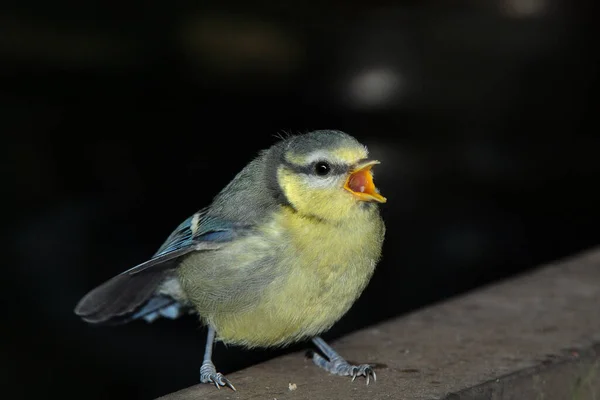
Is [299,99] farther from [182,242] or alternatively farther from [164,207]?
[182,242]

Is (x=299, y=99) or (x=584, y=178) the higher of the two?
(x=299, y=99)

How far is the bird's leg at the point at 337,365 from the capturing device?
3.37 m

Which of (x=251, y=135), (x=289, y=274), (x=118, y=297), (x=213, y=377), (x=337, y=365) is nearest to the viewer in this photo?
(x=289, y=274)

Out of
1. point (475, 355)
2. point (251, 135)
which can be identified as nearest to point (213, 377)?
point (475, 355)

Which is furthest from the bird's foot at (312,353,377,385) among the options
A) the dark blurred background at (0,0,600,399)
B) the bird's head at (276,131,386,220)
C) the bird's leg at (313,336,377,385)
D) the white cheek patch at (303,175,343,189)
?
the dark blurred background at (0,0,600,399)

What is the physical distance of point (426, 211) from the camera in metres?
5.95

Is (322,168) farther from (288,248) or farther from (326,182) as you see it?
(288,248)

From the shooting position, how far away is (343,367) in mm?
3422

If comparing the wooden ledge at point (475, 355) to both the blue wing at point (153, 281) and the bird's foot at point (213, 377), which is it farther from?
the blue wing at point (153, 281)

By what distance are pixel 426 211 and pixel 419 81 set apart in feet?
2.45

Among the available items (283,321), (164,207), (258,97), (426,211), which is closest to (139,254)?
(164,207)

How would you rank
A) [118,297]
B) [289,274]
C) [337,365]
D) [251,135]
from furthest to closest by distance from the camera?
[251,135] < [118,297] < [337,365] < [289,274]

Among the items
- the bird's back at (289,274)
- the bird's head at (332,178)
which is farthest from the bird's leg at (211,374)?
the bird's head at (332,178)

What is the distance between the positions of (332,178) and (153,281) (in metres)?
0.90
